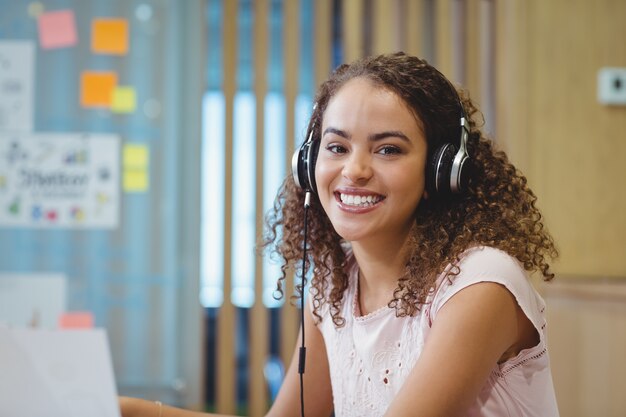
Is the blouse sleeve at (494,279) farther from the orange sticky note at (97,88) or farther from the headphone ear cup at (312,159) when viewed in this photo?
the orange sticky note at (97,88)

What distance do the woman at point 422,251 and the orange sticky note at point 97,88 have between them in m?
1.76

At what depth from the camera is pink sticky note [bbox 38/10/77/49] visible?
9.76 feet

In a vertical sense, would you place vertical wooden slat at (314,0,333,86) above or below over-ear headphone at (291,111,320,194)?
above

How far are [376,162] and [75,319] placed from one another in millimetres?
2019

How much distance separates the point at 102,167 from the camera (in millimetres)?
2975

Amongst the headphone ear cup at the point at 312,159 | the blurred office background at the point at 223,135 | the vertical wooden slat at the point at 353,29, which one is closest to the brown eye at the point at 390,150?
the headphone ear cup at the point at 312,159

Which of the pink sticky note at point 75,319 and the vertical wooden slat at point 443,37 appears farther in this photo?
the vertical wooden slat at point 443,37

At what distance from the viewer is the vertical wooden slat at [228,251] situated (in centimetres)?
303

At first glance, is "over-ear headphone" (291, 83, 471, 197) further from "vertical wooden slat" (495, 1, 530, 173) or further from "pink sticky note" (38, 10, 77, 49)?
"pink sticky note" (38, 10, 77, 49)

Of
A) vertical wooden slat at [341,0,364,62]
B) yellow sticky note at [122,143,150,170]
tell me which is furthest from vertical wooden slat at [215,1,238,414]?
vertical wooden slat at [341,0,364,62]

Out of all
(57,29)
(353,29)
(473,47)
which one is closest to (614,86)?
(473,47)

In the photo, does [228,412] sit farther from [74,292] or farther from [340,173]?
[340,173]

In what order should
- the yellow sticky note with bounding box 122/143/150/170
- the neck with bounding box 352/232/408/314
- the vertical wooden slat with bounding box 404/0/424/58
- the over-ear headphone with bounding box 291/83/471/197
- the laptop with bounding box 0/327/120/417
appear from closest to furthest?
the laptop with bounding box 0/327/120/417, the over-ear headphone with bounding box 291/83/471/197, the neck with bounding box 352/232/408/314, the yellow sticky note with bounding box 122/143/150/170, the vertical wooden slat with bounding box 404/0/424/58

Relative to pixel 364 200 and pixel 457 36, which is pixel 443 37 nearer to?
pixel 457 36
